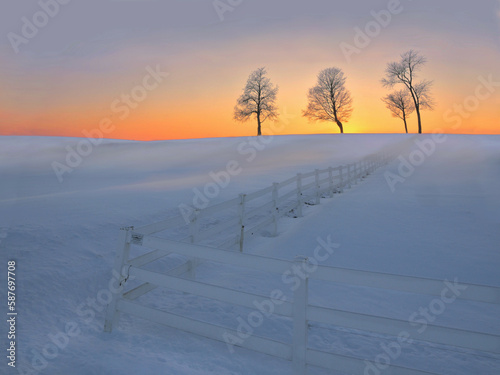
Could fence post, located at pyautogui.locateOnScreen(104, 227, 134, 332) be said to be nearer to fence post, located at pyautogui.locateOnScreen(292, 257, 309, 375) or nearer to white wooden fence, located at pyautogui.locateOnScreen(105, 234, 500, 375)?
white wooden fence, located at pyautogui.locateOnScreen(105, 234, 500, 375)

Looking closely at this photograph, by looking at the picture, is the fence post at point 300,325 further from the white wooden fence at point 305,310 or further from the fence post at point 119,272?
the fence post at point 119,272

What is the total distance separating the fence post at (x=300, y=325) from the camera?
3.07m

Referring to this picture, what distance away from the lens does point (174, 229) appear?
28.4 feet

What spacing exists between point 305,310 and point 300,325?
0.51ft

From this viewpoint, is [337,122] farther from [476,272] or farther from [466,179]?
[476,272]

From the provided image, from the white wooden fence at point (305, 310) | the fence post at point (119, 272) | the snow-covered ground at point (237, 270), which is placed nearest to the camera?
the white wooden fence at point (305, 310)

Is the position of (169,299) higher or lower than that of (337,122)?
lower

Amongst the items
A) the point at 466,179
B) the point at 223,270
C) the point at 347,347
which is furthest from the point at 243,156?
the point at 347,347

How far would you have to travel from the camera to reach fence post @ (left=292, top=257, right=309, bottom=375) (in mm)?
3072

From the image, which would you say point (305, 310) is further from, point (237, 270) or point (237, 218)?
point (237, 218)

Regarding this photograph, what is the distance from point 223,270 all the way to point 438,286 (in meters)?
4.37

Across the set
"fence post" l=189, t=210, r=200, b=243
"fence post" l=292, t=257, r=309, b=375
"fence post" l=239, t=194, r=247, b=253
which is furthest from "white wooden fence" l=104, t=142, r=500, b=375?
"fence post" l=239, t=194, r=247, b=253

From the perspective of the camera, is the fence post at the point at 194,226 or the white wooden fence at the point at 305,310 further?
the fence post at the point at 194,226

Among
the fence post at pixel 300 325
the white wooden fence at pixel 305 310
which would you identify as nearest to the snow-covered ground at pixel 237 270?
the white wooden fence at pixel 305 310
